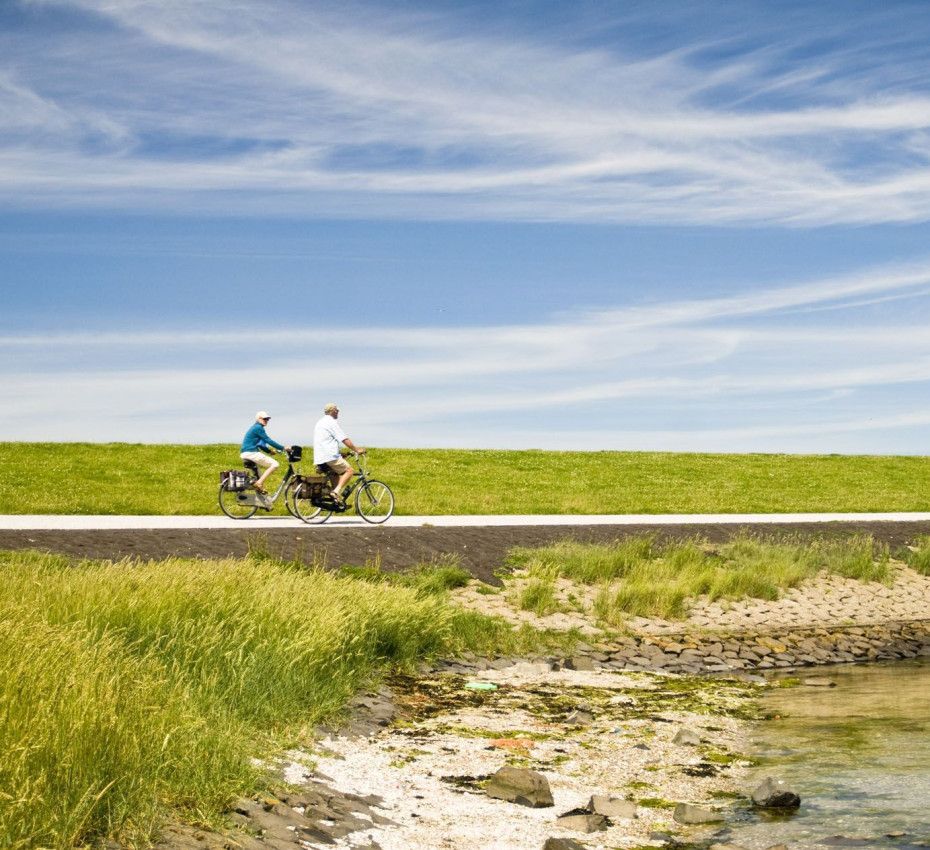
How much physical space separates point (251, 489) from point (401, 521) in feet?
11.3

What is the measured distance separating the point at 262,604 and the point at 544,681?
3.80 metres

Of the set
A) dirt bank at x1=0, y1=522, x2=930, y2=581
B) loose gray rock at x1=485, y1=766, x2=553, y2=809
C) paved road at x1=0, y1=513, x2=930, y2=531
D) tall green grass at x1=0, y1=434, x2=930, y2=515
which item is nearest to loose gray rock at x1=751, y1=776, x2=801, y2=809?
loose gray rock at x1=485, y1=766, x2=553, y2=809

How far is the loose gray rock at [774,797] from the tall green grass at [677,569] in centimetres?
881

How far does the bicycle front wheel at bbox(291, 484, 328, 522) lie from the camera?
23.7 metres

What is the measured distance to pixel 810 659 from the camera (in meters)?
16.8

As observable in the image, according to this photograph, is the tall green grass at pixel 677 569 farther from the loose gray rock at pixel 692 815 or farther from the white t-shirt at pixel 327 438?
the loose gray rock at pixel 692 815

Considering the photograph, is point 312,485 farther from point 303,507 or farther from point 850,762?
point 850,762

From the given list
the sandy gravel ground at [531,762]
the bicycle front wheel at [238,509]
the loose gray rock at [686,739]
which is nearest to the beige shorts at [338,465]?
the bicycle front wheel at [238,509]

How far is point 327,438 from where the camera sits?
22.9 metres

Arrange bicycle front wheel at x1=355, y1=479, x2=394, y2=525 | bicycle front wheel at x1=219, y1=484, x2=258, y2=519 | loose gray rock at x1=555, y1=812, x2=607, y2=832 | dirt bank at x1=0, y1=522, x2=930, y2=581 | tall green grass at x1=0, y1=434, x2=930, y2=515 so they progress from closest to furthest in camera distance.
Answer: loose gray rock at x1=555, y1=812, x2=607, y2=832
dirt bank at x1=0, y1=522, x2=930, y2=581
bicycle front wheel at x1=355, y1=479, x2=394, y2=525
bicycle front wheel at x1=219, y1=484, x2=258, y2=519
tall green grass at x1=0, y1=434, x2=930, y2=515

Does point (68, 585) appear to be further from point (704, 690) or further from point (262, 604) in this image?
point (704, 690)

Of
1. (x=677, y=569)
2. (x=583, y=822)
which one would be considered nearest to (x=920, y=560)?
(x=677, y=569)

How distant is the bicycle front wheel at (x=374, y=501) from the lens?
23.9m

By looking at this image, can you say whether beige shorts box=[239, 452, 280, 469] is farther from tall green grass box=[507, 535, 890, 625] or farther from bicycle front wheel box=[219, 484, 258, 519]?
tall green grass box=[507, 535, 890, 625]
